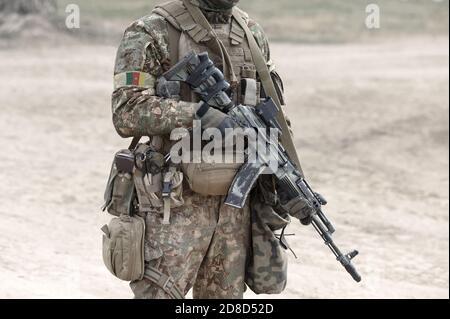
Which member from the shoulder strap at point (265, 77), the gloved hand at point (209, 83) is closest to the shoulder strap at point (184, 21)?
the gloved hand at point (209, 83)

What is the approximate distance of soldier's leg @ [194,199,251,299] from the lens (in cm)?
398

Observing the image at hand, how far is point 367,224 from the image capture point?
9000 millimetres

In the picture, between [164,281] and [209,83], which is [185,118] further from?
[164,281]

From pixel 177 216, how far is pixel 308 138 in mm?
7943

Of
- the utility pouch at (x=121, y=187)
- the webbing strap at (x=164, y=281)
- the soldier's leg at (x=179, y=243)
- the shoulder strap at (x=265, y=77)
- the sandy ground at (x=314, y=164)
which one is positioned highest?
the shoulder strap at (x=265, y=77)

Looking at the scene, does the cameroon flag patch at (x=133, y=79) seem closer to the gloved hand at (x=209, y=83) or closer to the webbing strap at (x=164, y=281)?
the gloved hand at (x=209, y=83)

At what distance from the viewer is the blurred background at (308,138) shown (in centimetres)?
707

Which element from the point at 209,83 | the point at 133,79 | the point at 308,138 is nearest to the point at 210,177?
the point at 209,83

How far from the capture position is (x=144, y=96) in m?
3.76

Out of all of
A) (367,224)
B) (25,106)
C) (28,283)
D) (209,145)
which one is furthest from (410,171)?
(209,145)

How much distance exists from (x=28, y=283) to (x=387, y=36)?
13.5 m

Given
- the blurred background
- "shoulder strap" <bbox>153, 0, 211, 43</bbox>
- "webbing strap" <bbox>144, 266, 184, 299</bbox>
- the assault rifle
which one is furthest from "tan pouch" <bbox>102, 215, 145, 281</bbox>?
the blurred background

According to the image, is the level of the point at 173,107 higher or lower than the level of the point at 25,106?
higher

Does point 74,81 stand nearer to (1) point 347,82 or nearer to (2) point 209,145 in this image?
(1) point 347,82
